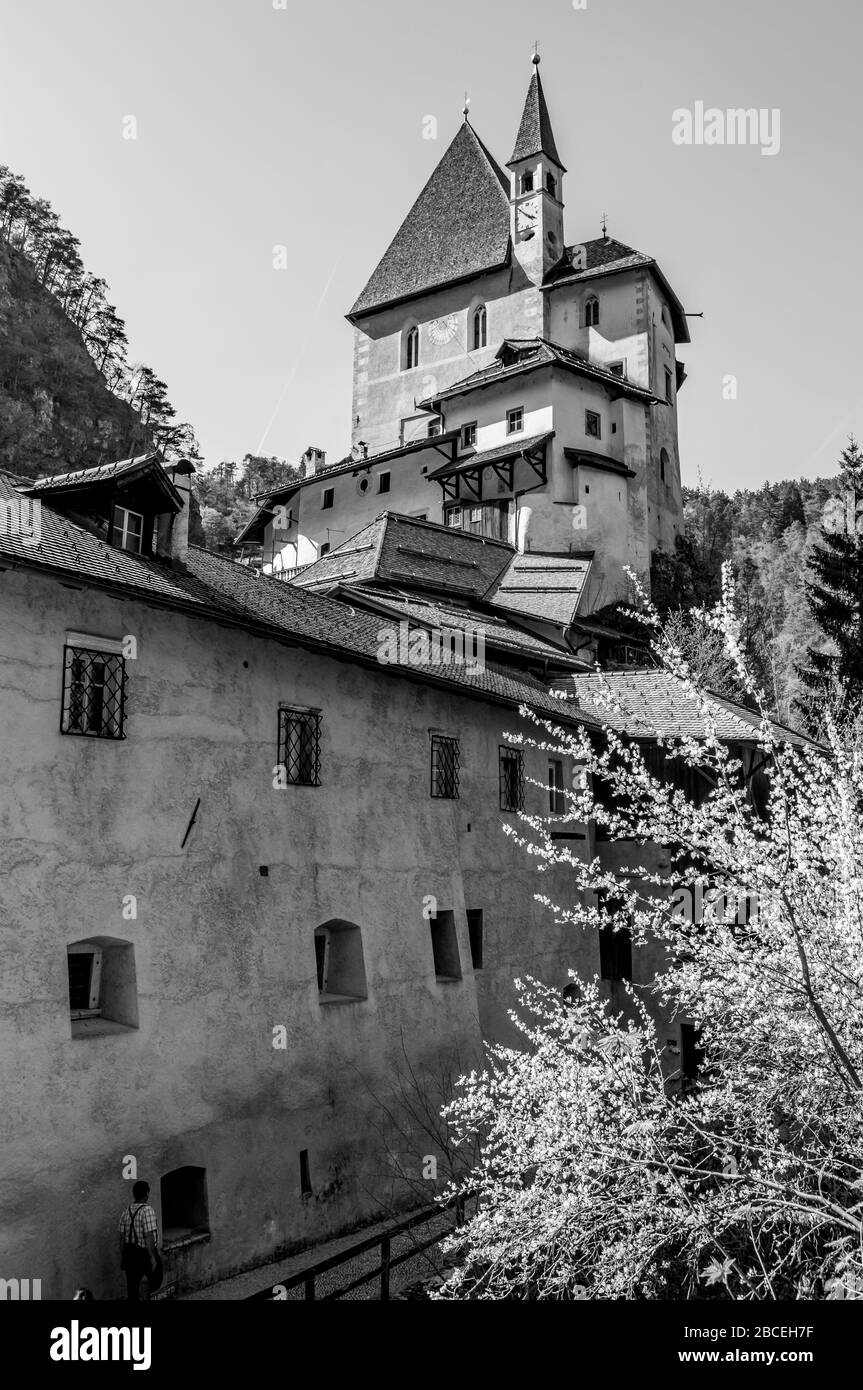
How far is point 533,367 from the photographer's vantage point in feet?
143

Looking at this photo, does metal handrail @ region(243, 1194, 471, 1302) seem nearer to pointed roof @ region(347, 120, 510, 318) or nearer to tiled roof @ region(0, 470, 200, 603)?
tiled roof @ region(0, 470, 200, 603)

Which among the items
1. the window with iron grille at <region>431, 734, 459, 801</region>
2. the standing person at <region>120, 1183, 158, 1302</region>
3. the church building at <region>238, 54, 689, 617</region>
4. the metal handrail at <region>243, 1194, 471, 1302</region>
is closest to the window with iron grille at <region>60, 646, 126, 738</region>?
the standing person at <region>120, 1183, 158, 1302</region>

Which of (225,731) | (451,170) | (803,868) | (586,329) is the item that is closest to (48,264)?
(451,170)

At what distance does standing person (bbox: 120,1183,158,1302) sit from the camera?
37.4ft

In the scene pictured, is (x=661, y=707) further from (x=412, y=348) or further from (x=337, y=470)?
(x=412, y=348)

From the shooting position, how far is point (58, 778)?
1244 cm

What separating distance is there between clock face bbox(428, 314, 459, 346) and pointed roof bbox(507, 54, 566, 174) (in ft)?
25.2

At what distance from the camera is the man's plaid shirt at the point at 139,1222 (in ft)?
37.7

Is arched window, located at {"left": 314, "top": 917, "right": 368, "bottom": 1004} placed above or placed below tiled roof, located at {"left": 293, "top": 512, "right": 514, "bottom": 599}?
below

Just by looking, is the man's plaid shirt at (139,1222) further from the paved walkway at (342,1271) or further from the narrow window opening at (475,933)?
the narrow window opening at (475,933)

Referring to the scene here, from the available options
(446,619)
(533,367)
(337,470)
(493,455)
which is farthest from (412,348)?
(446,619)

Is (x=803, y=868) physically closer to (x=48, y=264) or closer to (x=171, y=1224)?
(x=171, y=1224)

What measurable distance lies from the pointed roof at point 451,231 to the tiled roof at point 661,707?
31.9 metres

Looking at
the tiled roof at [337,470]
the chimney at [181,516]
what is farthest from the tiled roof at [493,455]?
the chimney at [181,516]
